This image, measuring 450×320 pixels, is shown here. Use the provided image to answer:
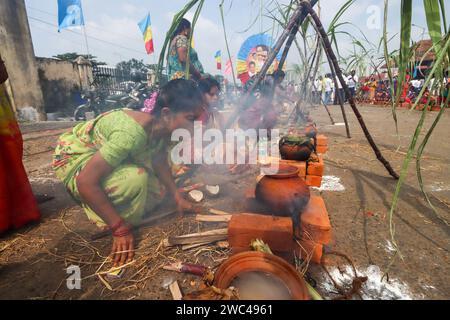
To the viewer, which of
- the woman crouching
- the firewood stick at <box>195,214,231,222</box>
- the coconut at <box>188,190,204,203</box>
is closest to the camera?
the woman crouching

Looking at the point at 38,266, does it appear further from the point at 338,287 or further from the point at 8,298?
the point at 338,287

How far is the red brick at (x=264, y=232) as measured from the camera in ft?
5.82

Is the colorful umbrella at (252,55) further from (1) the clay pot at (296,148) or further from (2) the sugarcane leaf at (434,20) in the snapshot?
(2) the sugarcane leaf at (434,20)

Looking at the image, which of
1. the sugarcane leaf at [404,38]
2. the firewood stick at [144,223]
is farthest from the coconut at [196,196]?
the sugarcane leaf at [404,38]

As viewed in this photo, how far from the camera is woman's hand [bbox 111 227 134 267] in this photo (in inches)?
78.6

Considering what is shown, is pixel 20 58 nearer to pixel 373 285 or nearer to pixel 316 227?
pixel 316 227

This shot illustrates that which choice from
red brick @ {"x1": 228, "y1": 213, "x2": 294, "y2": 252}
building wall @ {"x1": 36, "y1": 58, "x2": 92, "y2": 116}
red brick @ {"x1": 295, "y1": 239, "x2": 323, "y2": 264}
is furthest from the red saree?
building wall @ {"x1": 36, "y1": 58, "x2": 92, "y2": 116}

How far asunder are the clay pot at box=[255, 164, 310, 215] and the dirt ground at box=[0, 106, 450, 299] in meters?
0.48

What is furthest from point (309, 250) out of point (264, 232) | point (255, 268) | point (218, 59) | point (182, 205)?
point (218, 59)

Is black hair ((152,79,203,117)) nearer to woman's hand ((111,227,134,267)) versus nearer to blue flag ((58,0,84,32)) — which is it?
woman's hand ((111,227,134,267))

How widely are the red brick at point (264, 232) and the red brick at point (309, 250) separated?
15 centimetres
